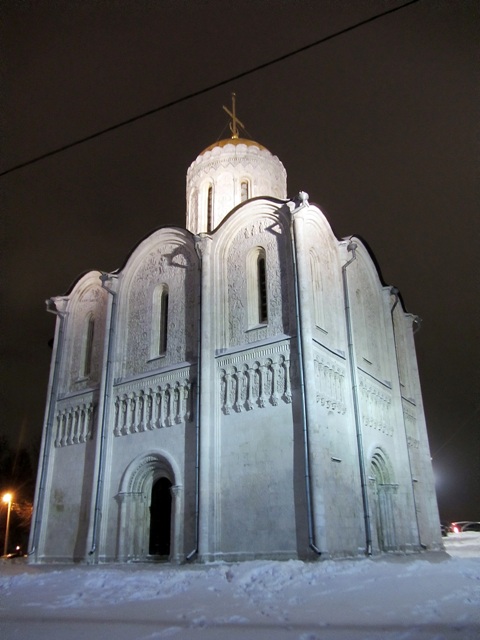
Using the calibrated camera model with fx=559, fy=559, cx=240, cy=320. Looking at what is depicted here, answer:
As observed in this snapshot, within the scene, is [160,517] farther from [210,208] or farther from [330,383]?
[210,208]

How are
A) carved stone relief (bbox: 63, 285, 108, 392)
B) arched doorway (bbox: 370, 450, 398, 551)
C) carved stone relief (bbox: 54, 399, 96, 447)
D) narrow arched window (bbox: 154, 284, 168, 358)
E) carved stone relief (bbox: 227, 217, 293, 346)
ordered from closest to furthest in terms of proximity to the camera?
carved stone relief (bbox: 227, 217, 293, 346) < arched doorway (bbox: 370, 450, 398, 551) < narrow arched window (bbox: 154, 284, 168, 358) < carved stone relief (bbox: 54, 399, 96, 447) < carved stone relief (bbox: 63, 285, 108, 392)

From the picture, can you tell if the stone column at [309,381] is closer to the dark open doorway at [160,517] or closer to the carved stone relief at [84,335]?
the dark open doorway at [160,517]

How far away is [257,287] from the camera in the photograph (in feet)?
46.0

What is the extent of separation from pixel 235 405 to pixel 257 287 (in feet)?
10.3

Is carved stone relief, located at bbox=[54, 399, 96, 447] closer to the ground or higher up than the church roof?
closer to the ground

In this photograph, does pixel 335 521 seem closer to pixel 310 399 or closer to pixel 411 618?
pixel 310 399

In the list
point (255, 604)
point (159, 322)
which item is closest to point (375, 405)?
point (159, 322)

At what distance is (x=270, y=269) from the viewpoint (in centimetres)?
1377

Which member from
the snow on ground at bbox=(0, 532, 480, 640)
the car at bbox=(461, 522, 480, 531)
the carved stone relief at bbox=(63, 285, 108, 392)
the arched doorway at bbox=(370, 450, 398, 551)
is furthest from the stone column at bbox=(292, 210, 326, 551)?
the car at bbox=(461, 522, 480, 531)

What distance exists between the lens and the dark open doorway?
44.5 feet

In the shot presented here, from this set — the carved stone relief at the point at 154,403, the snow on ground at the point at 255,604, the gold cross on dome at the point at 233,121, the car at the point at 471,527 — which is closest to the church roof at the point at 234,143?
the gold cross on dome at the point at 233,121

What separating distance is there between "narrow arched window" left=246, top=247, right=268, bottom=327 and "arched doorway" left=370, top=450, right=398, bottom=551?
469 cm

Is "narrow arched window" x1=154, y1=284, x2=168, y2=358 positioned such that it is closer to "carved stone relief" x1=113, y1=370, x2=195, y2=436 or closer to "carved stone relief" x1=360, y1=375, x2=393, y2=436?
"carved stone relief" x1=113, y1=370, x2=195, y2=436

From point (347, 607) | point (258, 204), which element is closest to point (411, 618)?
point (347, 607)
